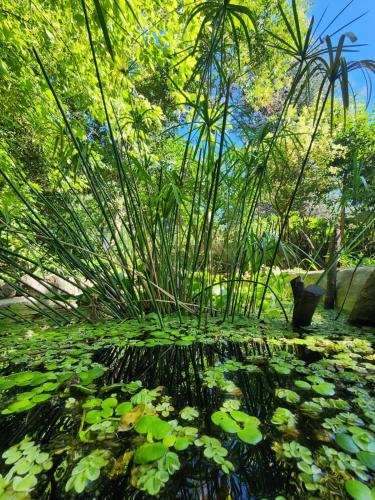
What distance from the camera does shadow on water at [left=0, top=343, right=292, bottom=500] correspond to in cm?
47

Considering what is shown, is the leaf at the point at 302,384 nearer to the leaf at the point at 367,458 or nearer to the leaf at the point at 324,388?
the leaf at the point at 324,388

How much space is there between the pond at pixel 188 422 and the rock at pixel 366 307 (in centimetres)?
50

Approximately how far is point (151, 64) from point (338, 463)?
270cm

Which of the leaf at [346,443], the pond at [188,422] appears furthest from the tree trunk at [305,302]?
the leaf at [346,443]

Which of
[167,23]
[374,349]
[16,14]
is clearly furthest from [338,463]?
[16,14]

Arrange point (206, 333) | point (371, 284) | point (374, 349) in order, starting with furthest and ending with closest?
point (371, 284), point (206, 333), point (374, 349)

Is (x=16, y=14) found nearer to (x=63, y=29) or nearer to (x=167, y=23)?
(x=63, y=29)

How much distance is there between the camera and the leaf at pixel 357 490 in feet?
1.41

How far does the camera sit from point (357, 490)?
44cm

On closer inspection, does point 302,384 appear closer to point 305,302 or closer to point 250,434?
point 250,434

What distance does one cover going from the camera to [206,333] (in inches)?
56.2

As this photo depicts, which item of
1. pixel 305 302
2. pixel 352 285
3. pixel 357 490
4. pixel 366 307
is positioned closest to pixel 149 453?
pixel 357 490

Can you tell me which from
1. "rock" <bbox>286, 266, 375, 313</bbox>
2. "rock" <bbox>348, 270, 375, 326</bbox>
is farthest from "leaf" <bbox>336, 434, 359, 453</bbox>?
"rock" <bbox>286, 266, 375, 313</bbox>

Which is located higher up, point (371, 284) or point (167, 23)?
point (167, 23)
